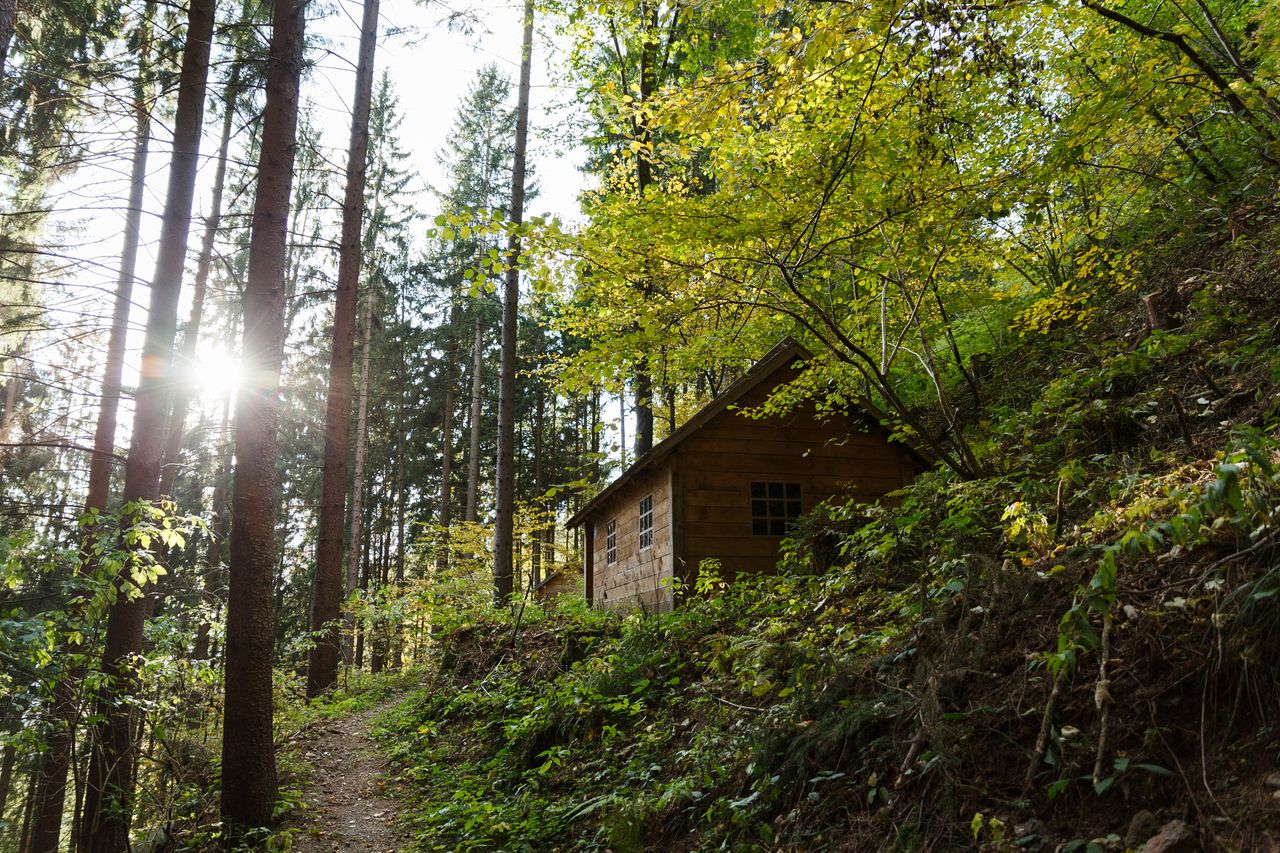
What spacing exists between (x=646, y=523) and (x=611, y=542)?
100 inches

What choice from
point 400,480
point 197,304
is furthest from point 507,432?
point 400,480

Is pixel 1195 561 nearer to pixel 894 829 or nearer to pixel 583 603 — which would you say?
pixel 894 829

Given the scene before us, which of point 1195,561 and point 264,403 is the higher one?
point 264,403

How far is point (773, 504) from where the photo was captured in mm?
12547

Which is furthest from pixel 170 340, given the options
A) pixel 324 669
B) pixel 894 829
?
pixel 894 829

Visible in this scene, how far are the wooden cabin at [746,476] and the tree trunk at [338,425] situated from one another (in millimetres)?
5244

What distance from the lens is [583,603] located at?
1441cm

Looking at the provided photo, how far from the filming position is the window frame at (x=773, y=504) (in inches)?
488

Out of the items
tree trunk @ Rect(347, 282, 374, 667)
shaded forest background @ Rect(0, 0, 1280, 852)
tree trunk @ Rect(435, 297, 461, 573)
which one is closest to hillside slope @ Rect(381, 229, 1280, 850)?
shaded forest background @ Rect(0, 0, 1280, 852)

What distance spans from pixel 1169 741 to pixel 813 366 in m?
7.13

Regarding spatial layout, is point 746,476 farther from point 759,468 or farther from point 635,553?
point 635,553

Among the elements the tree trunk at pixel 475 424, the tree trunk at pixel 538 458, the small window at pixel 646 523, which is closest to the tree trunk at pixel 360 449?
the tree trunk at pixel 475 424

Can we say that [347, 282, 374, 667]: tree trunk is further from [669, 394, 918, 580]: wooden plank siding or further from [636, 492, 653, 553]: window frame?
[669, 394, 918, 580]: wooden plank siding

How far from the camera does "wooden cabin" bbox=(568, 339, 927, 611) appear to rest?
467 inches
